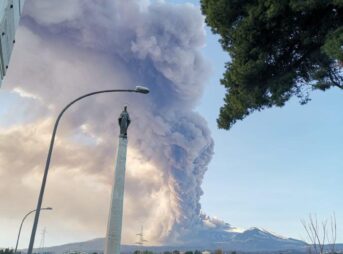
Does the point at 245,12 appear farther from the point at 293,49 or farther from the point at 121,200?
the point at 121,200

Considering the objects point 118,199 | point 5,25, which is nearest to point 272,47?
point 118,199

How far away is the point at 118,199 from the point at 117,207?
0.38m

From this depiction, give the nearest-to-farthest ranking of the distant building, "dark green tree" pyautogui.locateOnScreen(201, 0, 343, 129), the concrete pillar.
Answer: "dark green tree" pyautogui.locateOnScreen(201, 0, 343, 129) → the concrete pillar → the distant building

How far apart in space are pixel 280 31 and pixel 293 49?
53.2 inches

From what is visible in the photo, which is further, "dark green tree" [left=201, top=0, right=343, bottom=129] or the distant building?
the distant building

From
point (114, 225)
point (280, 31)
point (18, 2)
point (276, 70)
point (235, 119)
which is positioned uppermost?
point (18, 2)

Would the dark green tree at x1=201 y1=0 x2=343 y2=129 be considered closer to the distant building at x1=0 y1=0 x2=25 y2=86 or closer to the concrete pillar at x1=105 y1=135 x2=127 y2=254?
the concrete pillar at x1=105 y1=135 x2=127 y2=254

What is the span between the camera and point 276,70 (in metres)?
17.0

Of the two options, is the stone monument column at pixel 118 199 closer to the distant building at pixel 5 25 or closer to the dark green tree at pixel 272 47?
the dark green tree at pixel 272 47

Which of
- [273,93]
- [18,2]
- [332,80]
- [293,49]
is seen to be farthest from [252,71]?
[18,2]

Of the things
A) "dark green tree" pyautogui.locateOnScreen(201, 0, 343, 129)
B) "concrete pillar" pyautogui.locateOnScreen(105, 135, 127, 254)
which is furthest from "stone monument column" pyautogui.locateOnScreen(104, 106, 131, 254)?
"dark green tree" pyautogui.locateOnScreen(201, 0, 343, 129)

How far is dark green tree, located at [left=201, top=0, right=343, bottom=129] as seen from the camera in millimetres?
15203

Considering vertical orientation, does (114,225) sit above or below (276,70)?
below

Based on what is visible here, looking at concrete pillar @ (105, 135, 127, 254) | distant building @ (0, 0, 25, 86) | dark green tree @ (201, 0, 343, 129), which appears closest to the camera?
dark green tree @ (201, 0, 343, 129)
